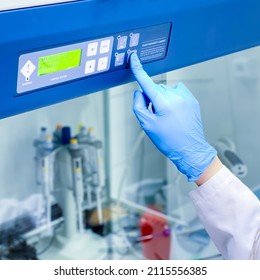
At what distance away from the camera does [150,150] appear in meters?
1.99

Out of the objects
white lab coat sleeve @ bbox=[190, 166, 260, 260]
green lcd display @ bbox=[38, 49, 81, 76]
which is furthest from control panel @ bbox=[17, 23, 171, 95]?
white lab coat sleeve @ bbox=[190, 166, 260, 260]

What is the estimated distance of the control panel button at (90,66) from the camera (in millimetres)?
840

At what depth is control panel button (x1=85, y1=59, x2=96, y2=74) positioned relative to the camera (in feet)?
2.76

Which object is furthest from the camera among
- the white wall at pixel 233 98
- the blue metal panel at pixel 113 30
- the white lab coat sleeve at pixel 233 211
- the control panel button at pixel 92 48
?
the white wall at pixel 233 98

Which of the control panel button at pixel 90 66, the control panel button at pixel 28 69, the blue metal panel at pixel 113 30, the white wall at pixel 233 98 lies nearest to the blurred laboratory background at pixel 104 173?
the white wall at pixel 233 98

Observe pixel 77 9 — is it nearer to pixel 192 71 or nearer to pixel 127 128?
pixel 192 71

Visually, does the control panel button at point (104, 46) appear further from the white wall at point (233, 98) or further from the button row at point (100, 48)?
the white wall at point (233, 98)

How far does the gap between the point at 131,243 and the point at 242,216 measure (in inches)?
35.9

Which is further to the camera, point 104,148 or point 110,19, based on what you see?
point 104,148

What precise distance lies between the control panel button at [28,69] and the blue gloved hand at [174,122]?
209 mm

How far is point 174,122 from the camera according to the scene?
36.6 inches

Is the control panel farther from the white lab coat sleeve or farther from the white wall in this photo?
the white wall

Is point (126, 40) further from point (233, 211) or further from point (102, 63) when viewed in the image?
point (233, 211)
